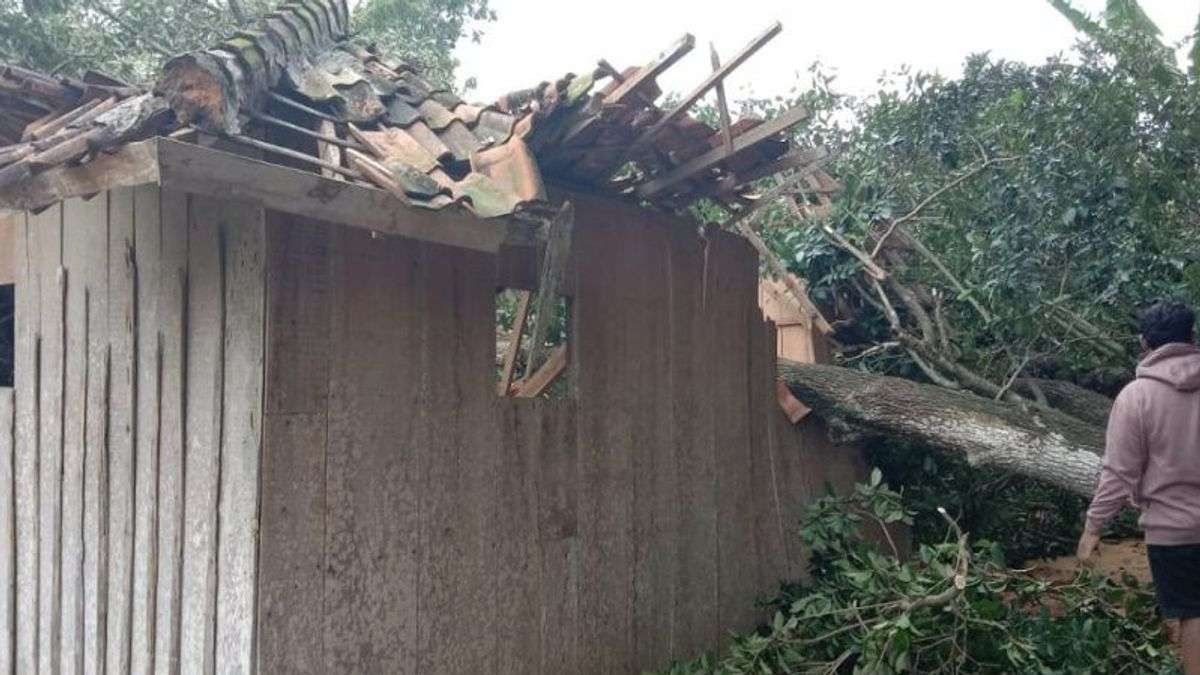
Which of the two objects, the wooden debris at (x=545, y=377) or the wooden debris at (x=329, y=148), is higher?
the wooden debris at (x=329, y=148)

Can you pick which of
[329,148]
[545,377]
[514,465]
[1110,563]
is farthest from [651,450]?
[1110,563]

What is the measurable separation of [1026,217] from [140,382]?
450cm

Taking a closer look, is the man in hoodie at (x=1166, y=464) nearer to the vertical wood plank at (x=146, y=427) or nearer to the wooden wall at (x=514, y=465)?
the wooden wall at (x=514, y=465)

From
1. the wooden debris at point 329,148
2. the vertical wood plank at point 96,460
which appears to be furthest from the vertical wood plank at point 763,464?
the vertical wood plank at point 96,460

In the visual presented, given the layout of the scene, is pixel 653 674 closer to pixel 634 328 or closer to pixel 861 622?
pixel 861 622

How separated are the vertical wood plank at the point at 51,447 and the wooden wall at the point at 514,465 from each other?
1.42m

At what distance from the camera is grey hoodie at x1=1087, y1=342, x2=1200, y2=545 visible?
172 inches

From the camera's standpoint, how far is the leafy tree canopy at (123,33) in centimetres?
921

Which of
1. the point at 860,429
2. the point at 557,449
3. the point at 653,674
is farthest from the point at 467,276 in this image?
the point at 860,429

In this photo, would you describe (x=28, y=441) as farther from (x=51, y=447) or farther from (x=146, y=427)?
(x=146, y=427)

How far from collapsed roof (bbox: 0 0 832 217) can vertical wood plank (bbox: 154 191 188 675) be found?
505mm

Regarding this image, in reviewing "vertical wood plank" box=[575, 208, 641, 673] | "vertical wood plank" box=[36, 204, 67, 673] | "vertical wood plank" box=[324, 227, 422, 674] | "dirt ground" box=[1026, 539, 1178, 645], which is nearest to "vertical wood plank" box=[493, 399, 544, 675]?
"vertical wood plank" box=[575, 208, 641, 673]

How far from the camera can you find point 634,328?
226 inches

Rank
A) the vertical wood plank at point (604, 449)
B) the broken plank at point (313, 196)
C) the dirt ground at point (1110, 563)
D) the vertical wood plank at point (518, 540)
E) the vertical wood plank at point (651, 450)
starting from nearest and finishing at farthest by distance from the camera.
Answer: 1. the broken plank at point (313, 196)
2. the vertical wood plank at point (518, 540)
3. the vertical wood plank at point (604, 449)
4. the vertical wood plank at point (651, 450)
5. the dirt ground at point (1110, 563)
